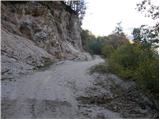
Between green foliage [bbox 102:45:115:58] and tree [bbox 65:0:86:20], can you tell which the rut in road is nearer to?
green foliage [bbox 102:45:115:58]

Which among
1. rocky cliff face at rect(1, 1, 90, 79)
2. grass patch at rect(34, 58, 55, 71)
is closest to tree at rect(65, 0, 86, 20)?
rocky cliff face at rect(1, 1, 90, 79)

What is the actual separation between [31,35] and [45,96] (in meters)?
17.5

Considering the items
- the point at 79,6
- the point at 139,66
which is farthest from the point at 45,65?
the point at 79,6

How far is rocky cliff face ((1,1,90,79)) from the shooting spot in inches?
854

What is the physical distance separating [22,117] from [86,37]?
49.4 metres

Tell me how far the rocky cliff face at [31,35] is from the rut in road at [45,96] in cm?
203

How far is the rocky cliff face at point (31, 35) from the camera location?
21.7 m

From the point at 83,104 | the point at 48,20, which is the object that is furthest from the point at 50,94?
the point at 48,20

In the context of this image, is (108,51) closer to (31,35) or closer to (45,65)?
(31,35)

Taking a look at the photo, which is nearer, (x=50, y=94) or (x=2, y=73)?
(x=50, y=94)

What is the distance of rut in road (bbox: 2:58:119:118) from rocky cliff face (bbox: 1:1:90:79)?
2.03m

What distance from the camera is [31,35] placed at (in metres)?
30.5

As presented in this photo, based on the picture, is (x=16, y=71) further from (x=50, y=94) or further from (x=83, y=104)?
(x=83, y=104)

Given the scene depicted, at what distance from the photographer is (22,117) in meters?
10.9
